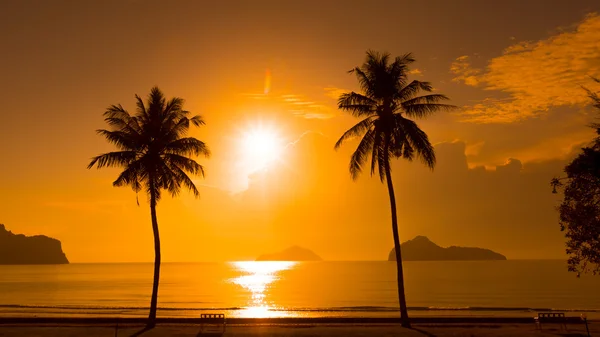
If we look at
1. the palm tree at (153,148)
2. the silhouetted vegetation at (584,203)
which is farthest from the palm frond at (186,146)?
the silhouetted vegetation at (584,203)

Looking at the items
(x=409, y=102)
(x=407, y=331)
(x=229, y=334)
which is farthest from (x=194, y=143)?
(x=407, y=331)

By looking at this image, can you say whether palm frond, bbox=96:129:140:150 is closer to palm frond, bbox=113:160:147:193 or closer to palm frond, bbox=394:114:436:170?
palm frond, bbox=113:160:147:193

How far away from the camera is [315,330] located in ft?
90.1

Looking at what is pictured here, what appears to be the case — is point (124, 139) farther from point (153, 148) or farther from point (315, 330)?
point (315, 330)

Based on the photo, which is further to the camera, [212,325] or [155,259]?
[212,325]

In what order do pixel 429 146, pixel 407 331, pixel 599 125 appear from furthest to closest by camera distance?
1. pixel 429 146
2. pixel 407 331
3. pixel 599 125

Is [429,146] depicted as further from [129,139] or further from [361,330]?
[129,139]

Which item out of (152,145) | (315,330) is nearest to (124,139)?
(152,145)

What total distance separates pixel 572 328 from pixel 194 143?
24827mm

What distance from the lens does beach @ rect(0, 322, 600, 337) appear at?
25.8m

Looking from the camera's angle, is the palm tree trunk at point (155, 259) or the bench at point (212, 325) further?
the palm tree trunk at point (155, 259)

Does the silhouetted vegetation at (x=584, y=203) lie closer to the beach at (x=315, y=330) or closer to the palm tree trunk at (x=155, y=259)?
the beach at (x=315, y=330)

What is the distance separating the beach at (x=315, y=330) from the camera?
84.8ft

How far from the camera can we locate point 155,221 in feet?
98.2
